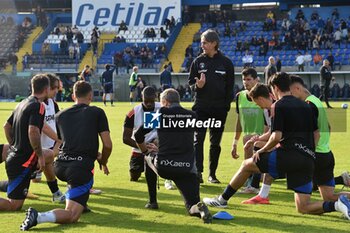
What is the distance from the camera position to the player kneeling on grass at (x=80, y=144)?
714 centimetres

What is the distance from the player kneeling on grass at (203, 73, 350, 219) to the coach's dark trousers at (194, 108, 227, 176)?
2531 mm

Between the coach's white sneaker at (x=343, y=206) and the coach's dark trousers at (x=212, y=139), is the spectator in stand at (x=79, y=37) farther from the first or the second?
the coach's white sneaker at (x=343, y=206)

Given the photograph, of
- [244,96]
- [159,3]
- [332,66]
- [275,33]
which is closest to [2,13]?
[159,3]

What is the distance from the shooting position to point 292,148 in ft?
23.8

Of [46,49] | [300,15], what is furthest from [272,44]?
[46,49]

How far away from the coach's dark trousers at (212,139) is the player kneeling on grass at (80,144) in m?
2.67

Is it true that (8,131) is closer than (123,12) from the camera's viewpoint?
Yes

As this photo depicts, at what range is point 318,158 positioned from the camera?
7.76 metres

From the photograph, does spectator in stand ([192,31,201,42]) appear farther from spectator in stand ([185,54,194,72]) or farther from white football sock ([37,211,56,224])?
white football sock ([37,211,56,224])

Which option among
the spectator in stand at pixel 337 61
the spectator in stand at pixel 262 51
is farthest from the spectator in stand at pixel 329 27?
the spectator in stand at pixel 262 51

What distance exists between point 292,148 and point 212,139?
2.91 m

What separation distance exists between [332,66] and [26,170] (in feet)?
104

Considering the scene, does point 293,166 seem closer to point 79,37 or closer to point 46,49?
point 79,37

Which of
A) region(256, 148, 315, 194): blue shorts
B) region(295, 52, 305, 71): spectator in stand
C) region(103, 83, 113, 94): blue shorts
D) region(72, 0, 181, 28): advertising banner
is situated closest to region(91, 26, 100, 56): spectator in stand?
region(72, 0, 181, 28): advertising banner
